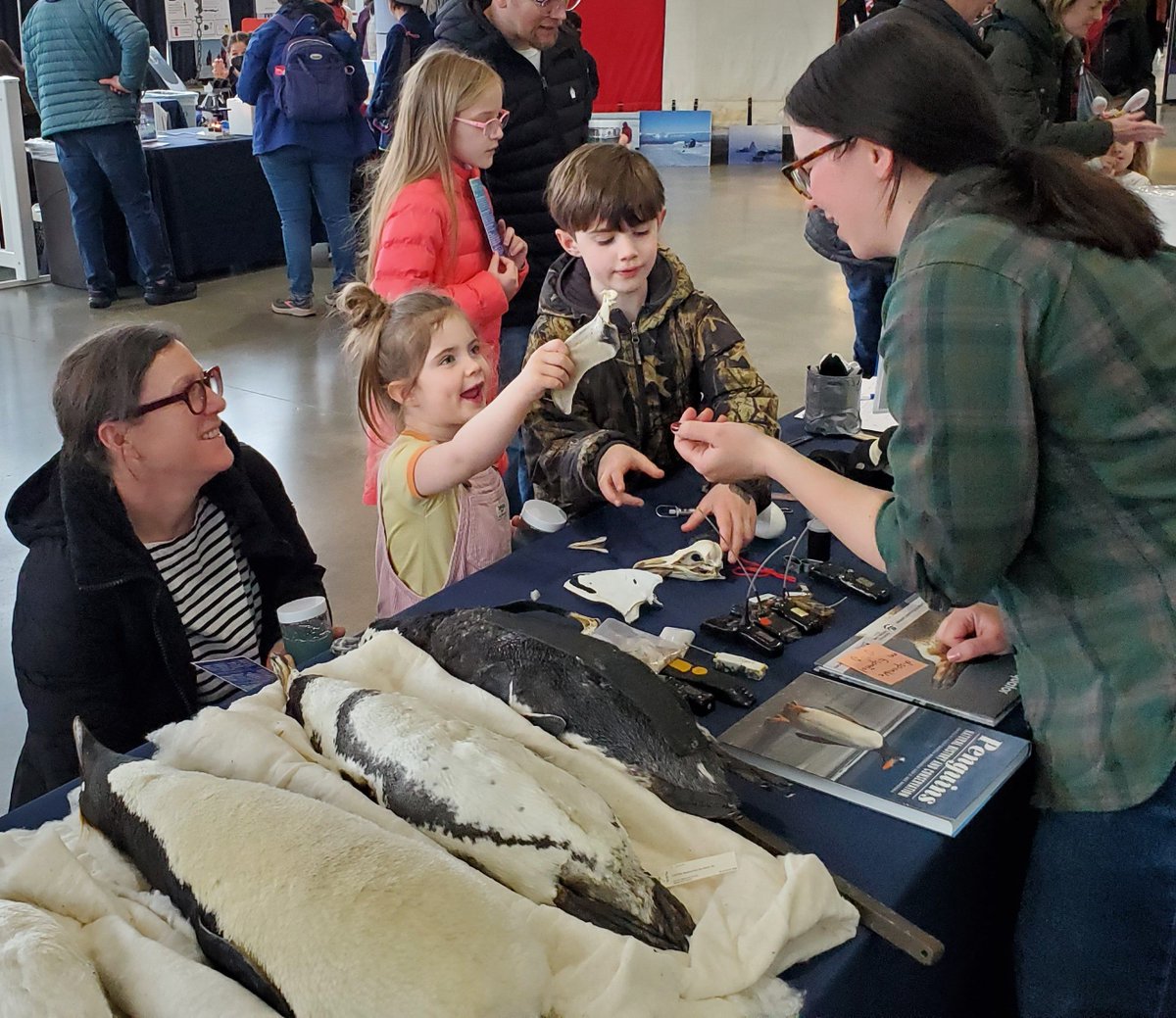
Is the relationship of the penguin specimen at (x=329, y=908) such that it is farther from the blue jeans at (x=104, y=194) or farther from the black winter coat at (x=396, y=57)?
the blue jeans at (x=104, y=194)

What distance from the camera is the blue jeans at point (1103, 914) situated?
125cm

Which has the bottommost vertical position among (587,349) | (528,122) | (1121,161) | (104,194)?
(104,194)

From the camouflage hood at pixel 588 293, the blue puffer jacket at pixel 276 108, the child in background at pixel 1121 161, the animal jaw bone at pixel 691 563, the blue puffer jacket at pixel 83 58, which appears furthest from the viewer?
the blue puffer jacket at pixel 83 58

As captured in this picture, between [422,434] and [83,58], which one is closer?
[422,434]

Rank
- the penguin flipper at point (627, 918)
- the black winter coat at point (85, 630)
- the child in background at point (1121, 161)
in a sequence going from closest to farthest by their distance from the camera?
the penguin flipper at point (627, 918) < the black winter coat at point (85, 630) < the child in background at point (1121, 161)

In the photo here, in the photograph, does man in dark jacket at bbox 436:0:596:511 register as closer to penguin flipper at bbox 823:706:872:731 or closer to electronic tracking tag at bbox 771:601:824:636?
electronic tracking tag at bbox 771:601:824:636

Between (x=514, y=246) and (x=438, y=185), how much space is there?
297 mm

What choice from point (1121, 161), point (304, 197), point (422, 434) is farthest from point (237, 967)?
point (304, 197)

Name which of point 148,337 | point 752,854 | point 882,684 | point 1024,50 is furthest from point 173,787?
point 1024,50

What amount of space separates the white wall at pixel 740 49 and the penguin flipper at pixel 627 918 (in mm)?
11343

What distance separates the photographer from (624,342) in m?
2.29

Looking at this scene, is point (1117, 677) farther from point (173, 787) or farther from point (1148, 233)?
point (173, 787)

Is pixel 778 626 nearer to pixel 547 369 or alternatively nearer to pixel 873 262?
pixel 547 369

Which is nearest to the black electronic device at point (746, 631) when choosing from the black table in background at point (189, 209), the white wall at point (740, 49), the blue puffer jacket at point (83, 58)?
the blue puffer jacket at point (83, 58)
